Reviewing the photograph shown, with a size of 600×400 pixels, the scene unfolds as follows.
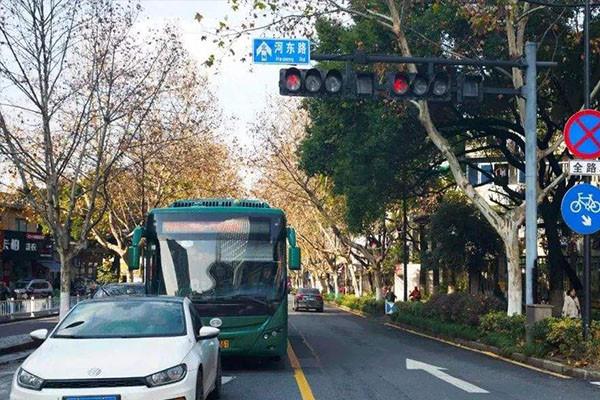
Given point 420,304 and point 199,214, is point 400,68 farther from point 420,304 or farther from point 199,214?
point 420,304

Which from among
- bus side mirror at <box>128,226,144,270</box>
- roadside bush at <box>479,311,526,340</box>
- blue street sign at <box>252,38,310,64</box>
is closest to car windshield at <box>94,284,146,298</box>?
roadside bush at <box>479,311,526,340</box>

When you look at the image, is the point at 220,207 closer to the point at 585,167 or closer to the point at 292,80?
the point at 292,80

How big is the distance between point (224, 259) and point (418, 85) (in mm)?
4837

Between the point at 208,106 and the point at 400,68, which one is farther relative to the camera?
the point at 208,106

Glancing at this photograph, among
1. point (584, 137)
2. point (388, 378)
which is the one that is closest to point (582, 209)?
point (584, 137)

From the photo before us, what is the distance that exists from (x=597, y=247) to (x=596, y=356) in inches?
846

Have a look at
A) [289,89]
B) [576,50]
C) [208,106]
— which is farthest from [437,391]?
[208,106]

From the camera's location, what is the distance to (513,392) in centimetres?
1263

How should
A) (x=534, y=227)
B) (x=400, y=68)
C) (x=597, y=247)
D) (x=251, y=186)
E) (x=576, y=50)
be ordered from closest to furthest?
(x=534, y=227), (x=400, y=68), (x=576, y=50), (x=597, y=247), (x=251, y=186)

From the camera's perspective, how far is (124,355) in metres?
8.52

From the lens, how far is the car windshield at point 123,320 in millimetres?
9609

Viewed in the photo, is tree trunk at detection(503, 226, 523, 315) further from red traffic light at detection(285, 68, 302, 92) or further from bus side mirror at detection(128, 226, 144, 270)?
bus side mirror at detection(128, 226, 144, 270)

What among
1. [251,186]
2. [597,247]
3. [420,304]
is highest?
[251,186]

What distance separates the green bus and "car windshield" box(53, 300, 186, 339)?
442 cm
